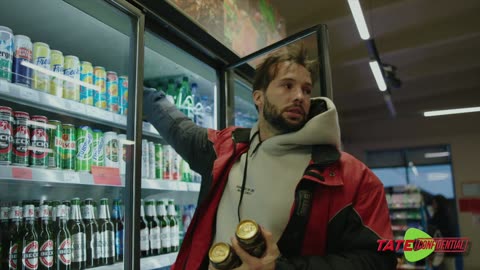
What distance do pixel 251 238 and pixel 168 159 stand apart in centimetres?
127

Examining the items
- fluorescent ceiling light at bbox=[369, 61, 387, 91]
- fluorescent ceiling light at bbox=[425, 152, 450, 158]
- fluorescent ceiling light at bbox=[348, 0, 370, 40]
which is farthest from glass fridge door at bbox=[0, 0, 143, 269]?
fluorescent ceiling light at bbox=[425, 152, 450, 158]

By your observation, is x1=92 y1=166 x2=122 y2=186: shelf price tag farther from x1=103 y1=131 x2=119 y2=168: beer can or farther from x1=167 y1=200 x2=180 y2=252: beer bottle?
x1=167 y1=200 x2=180 y2=252: beer bottle

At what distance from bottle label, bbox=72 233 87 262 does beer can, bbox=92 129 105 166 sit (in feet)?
1.05

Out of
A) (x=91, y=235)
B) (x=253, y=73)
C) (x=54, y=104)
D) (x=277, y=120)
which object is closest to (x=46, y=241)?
(x=91, y=235)

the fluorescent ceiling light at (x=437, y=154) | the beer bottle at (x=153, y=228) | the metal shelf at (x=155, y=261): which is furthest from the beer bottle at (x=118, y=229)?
the fluorescent ceiling light at (x=437, y=154)

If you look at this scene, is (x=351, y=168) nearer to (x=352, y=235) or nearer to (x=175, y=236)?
(x=352, y=235)

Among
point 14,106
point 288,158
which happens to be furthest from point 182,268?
point 14,106

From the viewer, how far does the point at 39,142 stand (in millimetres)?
1464

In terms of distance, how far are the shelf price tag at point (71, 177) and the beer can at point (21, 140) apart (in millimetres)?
156

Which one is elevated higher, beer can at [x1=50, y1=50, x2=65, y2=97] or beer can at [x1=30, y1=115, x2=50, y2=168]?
beer can at [x1=50, y1=50, x2=65, y2=97]

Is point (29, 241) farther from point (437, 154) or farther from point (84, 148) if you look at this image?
point (437, 154)

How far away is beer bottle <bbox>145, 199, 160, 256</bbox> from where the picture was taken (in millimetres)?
2066

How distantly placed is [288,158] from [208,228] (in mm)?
409

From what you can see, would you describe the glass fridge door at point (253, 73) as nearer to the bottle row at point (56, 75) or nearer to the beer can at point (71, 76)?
the bottle row at point (56, 75)
